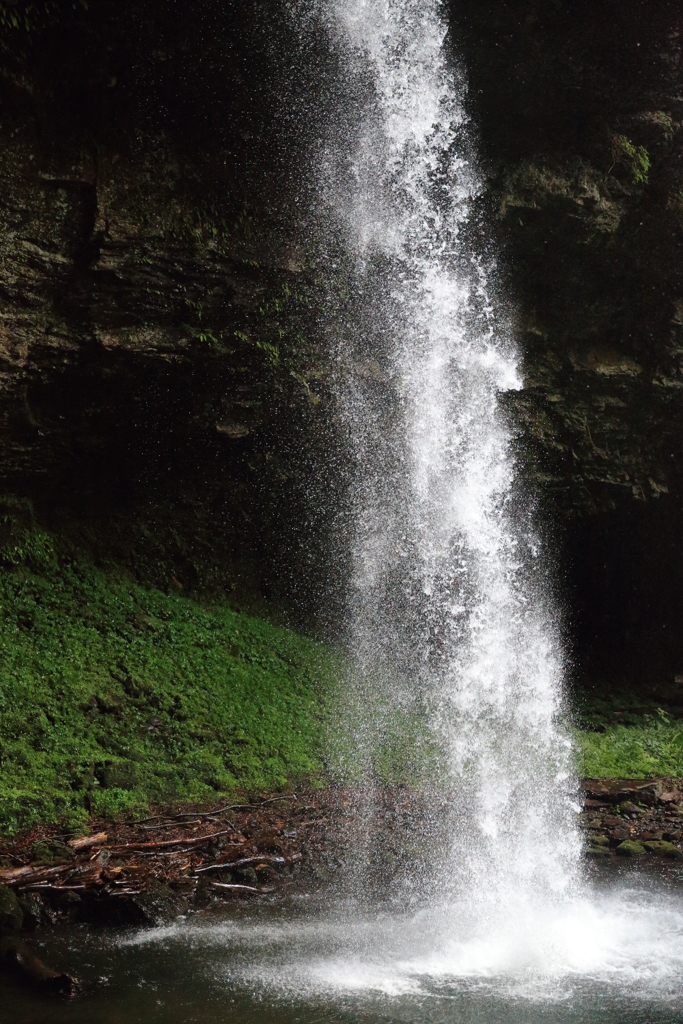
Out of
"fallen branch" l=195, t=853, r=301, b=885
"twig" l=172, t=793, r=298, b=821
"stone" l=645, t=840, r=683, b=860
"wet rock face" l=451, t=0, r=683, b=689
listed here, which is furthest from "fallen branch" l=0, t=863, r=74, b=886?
"wet rock face" l=451, t=0, r=683, b=689

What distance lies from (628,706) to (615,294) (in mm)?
6004

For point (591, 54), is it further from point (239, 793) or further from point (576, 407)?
point (239, 793)

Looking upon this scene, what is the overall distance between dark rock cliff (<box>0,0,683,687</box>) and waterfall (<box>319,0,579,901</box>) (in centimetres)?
47

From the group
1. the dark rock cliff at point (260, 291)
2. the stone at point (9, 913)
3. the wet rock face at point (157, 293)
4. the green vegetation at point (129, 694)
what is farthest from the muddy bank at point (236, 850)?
the wet rock face at point (157, 293)

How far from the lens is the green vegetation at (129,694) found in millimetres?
7703

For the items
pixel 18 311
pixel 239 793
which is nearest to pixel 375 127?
pixel 18 311

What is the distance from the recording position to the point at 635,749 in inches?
444

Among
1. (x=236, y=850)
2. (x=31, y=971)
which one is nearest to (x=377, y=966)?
(x=31, y=971)

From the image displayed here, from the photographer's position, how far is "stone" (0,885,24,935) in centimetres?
544

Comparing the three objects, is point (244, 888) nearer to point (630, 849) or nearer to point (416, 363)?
point (630, 849)

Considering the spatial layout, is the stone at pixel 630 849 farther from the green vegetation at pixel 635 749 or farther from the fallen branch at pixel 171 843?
the fallen branch at pixel 171 843

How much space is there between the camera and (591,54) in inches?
448

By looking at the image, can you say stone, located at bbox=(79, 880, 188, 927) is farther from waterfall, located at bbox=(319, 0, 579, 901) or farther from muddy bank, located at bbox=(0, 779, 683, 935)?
waterfall, located at bbox=(319, 0, 579, 901)

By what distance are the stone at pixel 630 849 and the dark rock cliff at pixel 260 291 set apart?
4795 millimetres
